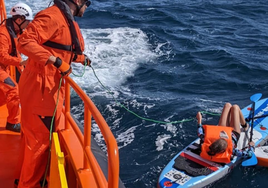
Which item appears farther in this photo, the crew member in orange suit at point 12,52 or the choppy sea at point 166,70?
the choppy sea at point 166,70

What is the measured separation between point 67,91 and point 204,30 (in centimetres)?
1191

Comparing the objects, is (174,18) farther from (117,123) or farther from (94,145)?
(94,145)

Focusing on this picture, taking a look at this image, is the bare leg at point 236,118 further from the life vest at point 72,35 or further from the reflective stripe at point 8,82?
the life vest at point 72,35

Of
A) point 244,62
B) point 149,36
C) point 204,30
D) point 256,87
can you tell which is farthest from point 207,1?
point 256,87

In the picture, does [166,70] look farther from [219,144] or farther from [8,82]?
[8,82]

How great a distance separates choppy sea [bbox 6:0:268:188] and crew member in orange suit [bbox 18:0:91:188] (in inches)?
131

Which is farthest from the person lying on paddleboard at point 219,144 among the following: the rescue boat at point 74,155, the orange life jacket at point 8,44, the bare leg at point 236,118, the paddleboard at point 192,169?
the orange life jacket at point 8,44

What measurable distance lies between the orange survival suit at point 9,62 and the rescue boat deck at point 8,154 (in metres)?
0.22

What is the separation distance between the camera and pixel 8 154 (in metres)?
4.76

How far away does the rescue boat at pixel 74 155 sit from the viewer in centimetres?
236

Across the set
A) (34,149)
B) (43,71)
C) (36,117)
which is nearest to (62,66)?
(43,71)

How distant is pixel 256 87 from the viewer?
10391mm

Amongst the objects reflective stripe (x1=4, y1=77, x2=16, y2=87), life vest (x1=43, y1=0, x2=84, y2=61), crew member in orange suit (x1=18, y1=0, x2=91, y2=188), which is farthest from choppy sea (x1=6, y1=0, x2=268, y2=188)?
life vest (x1=43, y1=0, x2=84, y2=61)

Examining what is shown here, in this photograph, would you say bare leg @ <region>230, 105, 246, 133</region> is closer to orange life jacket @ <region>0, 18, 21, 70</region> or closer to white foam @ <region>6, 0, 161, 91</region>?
white foam @ <region>6, 0, 161, 91</region>
